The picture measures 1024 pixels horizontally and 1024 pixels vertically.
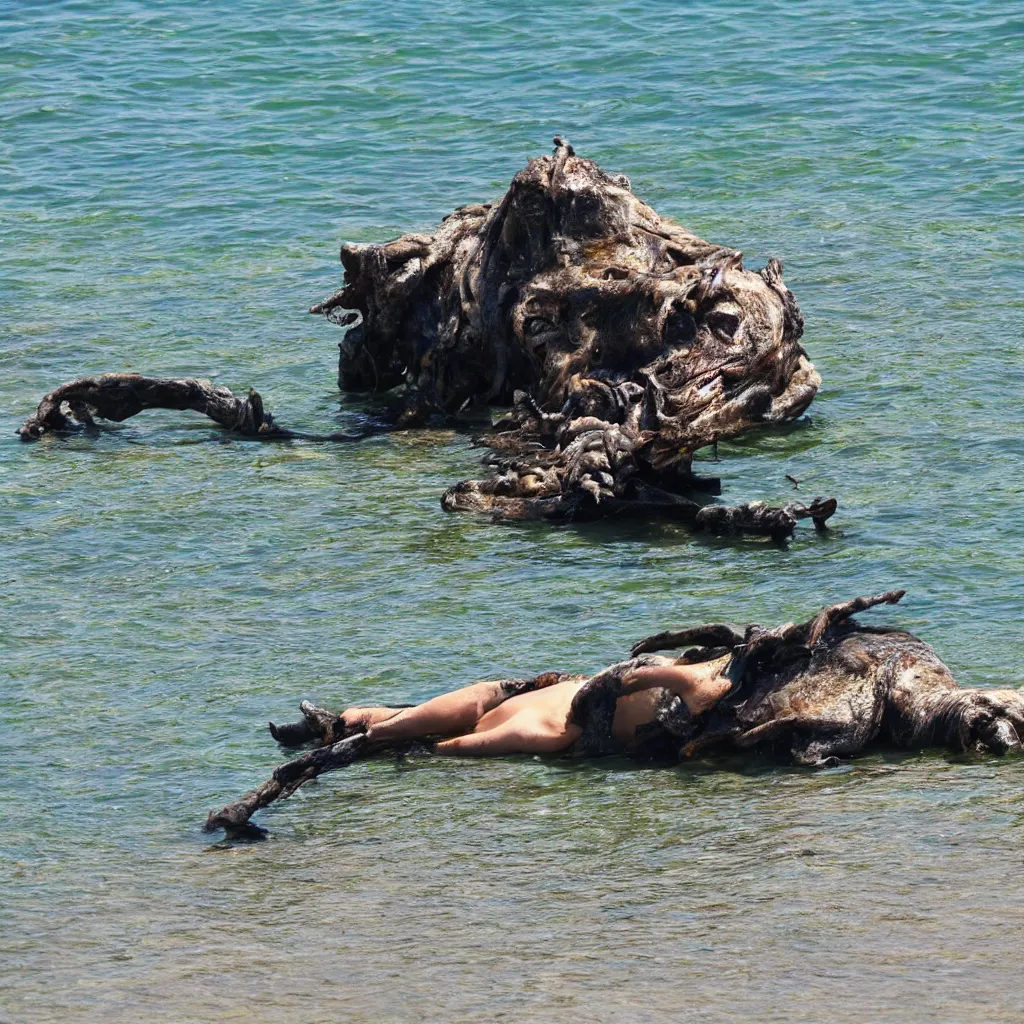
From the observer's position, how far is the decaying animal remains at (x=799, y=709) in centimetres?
816

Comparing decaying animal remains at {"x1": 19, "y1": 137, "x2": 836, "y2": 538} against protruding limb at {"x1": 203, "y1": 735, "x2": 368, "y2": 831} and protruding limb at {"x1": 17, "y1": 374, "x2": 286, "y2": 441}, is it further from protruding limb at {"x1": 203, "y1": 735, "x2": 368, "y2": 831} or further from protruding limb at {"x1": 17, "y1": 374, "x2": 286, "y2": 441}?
protruding limb at {"x1": 203, "y1": 735, "x2": 368, "y2": 831}

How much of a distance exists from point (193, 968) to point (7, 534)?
6.00 metres

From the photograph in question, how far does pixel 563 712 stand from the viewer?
871 cm

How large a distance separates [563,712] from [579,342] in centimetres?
505

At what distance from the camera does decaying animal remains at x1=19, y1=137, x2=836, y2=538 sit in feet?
39.8

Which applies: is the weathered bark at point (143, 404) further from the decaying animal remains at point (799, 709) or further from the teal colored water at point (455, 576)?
the decaying animal remains at point (799, 709)

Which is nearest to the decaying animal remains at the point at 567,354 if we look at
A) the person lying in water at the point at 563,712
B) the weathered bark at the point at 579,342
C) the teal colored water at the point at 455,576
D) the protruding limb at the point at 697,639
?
the weathered bark at the point at 579,342

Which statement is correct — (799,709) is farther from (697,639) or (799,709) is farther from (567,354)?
(567,354)

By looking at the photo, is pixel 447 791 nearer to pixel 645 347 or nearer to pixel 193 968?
pixel 193 968

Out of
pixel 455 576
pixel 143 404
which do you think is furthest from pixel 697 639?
pixel 143 404

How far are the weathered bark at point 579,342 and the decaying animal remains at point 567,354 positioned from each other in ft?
0.04

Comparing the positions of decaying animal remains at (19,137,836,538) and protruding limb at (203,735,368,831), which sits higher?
decaying animal remains at (19,137,836,538)

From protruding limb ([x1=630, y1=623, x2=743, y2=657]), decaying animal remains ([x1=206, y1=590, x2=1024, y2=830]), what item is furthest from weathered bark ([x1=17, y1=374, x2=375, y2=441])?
protruding limb ([x1=630, y1=623, x2=743, y2=657])

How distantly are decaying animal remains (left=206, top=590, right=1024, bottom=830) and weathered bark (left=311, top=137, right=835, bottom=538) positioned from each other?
2.79 meters
